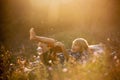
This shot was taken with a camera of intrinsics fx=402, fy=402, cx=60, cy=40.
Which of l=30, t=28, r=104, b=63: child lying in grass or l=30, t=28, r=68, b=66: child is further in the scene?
l=30, t=28, r=68, b=66: child

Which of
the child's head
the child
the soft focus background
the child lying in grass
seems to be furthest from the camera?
the soft focus background

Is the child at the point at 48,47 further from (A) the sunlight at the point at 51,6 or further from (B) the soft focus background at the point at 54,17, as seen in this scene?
(A) the sunlight at the point at 51,6

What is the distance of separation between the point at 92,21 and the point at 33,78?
874 cm

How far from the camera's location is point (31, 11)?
16.5m

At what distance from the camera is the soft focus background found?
51.0 feet

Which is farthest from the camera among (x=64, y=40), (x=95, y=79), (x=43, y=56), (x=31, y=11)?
(x=31, y=11)

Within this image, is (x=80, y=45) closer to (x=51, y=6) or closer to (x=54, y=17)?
(x=54, y=17)

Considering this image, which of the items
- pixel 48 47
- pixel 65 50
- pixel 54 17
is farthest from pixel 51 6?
pixel 65 50

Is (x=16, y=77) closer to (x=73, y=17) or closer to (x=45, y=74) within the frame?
(x=45, y=74)

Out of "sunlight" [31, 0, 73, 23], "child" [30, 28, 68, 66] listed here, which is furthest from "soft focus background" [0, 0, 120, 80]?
"child" [30, 28, 68, 66]

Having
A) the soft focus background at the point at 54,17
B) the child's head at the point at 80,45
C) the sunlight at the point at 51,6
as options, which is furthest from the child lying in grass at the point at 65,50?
the sunlight at the point at 51,6

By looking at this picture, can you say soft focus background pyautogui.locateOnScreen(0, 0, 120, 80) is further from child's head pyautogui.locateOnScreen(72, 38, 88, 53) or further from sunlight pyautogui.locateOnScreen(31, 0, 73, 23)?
child's head pyautogui.locateOnScreen(72, 38, 88, 53)

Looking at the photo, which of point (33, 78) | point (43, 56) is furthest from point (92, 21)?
point (33, 78)

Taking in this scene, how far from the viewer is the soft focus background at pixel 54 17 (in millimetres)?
15531
